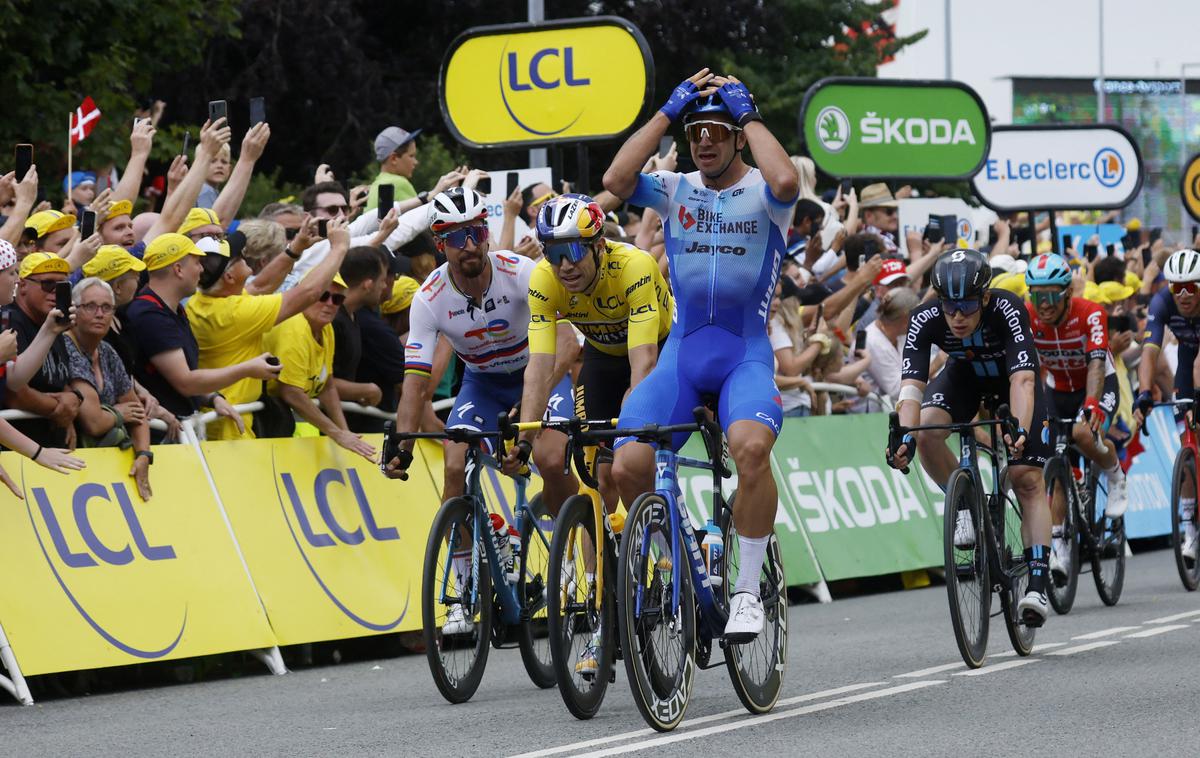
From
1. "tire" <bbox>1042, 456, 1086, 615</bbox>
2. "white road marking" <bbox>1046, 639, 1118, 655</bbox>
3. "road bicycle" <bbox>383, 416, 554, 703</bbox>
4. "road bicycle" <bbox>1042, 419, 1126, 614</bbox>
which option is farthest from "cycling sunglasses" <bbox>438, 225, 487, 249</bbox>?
"tire" <bbox>1042, 456, 1086, 615</bbox>

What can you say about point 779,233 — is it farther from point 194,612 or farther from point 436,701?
point 194,612

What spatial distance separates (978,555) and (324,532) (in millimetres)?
3667

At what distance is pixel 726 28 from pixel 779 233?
113 feet

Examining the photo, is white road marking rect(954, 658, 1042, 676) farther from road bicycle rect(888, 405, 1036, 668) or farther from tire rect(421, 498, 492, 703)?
tire rect(421, 498, 492, 703)

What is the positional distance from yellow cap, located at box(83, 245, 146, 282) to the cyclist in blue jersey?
327cm

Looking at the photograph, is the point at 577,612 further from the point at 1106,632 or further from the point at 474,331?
the point at 1106,632

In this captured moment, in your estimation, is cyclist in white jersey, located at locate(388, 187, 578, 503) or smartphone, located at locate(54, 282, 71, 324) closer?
smartphone, located at locate(54, 282, 71, 324)

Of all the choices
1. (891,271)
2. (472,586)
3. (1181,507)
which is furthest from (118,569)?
(1181,507)

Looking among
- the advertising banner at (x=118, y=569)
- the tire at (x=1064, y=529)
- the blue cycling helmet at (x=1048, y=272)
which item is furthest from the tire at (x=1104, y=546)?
the advertising banner at (x=118, y=569)

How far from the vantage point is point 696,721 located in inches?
332

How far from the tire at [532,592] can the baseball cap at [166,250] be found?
2.53 meters

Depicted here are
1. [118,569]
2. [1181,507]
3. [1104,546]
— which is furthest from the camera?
[1181,507]

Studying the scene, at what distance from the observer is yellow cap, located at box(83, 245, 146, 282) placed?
426 inches

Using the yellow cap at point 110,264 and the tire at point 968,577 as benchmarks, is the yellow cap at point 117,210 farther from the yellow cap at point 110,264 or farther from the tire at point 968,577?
the tire at point 968,577
